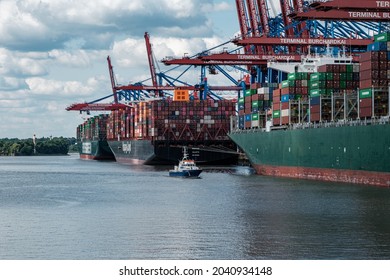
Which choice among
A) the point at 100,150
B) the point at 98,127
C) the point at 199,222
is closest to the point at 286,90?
the point at 199,222

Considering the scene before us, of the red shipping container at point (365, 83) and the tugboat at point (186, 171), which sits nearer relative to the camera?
the red shipping container at point (365, 83)

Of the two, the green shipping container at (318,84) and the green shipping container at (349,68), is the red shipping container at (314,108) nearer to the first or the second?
the green shipping container at (318,84)

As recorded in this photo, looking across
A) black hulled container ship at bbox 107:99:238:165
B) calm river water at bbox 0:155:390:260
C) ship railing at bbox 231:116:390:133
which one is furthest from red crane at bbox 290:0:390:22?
black hulled container ship at bbox 107:99:238:165

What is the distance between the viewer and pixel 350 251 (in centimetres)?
3144

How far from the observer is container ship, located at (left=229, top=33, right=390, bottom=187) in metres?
57.3

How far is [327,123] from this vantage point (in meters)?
64.7

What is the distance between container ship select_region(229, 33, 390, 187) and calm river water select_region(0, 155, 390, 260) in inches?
78.2

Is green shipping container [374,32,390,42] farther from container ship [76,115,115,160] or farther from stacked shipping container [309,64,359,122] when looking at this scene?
container ship [76,115,115,160]

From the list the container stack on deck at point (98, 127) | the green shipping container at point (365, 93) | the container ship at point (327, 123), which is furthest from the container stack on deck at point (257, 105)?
the container stack on deck at point (98, 127)

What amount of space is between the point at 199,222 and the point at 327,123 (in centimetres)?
2661

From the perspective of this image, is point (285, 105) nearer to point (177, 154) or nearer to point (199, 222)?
point (199, 222)

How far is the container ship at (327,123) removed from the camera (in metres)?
57.3

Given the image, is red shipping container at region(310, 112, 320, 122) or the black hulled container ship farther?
the black hulled container ship

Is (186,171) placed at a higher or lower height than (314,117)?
lower
